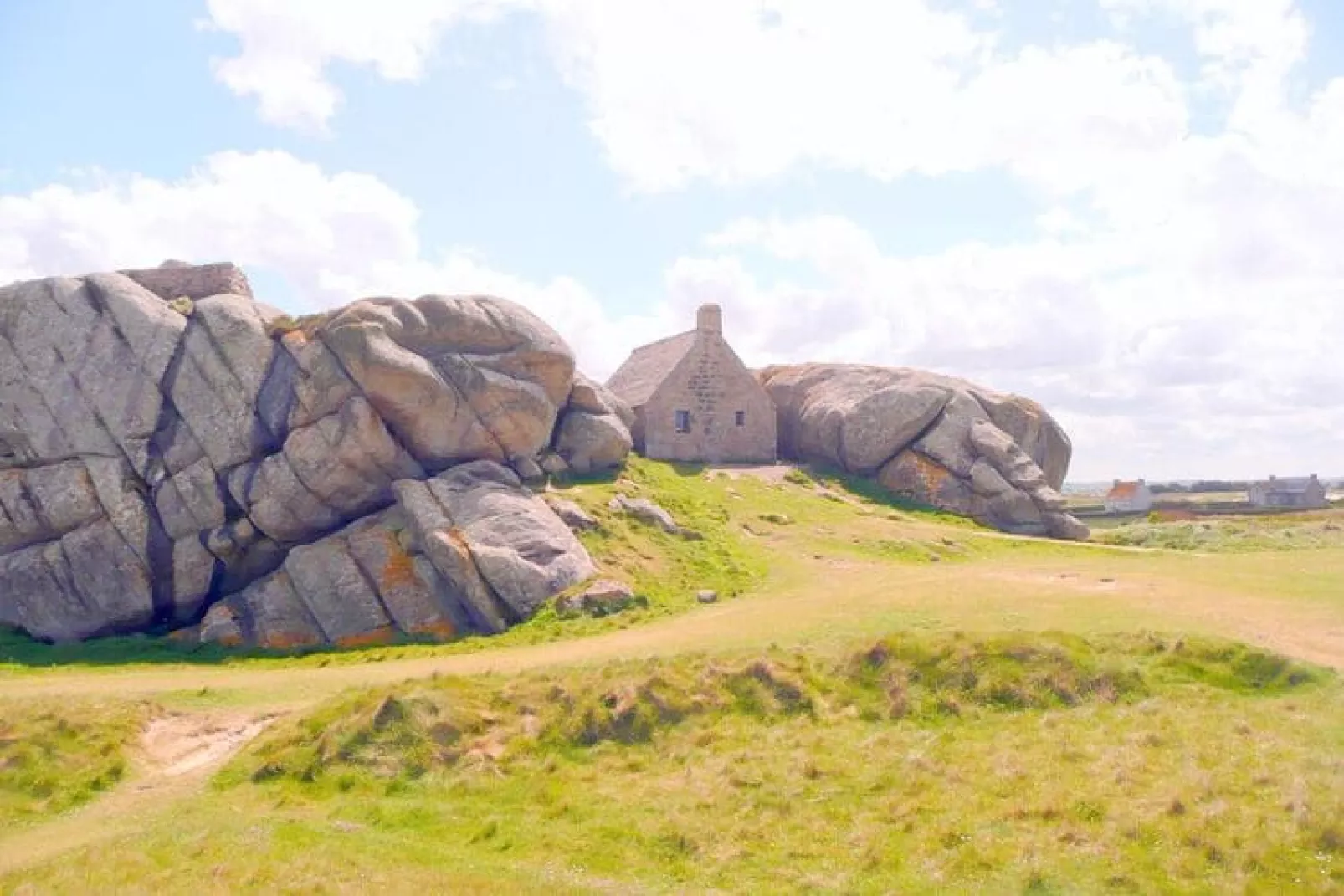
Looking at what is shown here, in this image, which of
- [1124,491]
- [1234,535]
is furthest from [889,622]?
[1124,491]

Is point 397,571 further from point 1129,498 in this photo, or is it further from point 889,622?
point 1129,498

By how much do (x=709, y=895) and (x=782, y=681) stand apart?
23.9 ft

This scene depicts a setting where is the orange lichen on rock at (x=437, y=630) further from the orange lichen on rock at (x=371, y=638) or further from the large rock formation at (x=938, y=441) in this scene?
the large rock formation at (x=938, y=441)

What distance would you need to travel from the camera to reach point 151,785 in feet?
58.2

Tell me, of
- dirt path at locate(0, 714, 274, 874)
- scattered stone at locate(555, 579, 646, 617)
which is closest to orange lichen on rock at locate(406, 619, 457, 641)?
scattered stone at locate(555, 579, 646, 617)

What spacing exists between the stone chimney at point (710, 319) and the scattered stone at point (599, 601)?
2473cm

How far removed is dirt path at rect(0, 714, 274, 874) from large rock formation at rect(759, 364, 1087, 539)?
34657 millimetres

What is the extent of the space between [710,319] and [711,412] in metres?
5.16

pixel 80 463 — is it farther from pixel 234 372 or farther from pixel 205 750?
pixel 205 750

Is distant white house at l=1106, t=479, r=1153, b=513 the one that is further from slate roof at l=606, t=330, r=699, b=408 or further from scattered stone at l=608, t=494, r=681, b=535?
scattered stone at l=608, t=494, r=681, b=535

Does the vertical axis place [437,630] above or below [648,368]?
below

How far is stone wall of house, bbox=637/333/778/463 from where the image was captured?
A: 49.4 meters

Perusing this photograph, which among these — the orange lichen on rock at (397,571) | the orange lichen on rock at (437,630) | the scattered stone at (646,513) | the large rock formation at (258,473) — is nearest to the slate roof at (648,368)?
the scattered stone at (646,513)

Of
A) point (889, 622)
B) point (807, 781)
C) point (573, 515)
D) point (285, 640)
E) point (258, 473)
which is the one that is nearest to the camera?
point (807, 781)
